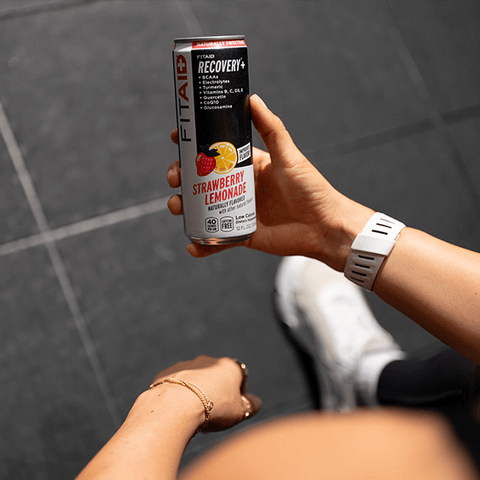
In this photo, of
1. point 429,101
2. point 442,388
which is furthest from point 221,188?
point 429,101

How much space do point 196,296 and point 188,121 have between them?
68cm

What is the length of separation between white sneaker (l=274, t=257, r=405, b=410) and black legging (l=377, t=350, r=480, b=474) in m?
0.13

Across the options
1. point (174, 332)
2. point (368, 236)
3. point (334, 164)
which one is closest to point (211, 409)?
point (368, 236)

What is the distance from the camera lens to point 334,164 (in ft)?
4.64

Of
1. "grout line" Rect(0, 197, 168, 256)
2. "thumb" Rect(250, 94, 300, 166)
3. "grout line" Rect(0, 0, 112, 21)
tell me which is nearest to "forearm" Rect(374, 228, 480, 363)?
"thumb" Rect(250, 94, 300, 166)

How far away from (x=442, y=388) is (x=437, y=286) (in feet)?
0.86

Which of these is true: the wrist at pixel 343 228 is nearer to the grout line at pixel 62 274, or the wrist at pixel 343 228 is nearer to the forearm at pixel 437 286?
the forearm at pixel 437 286

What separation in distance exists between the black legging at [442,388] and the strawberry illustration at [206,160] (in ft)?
1.61

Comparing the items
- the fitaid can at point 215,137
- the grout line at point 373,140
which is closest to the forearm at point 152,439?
the fitaid can at point 215,137

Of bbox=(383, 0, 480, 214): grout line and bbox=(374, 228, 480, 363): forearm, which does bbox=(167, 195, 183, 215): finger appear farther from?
bbox=(383, 0, 480, 214): grout line

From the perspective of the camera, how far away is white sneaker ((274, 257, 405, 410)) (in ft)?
4.07

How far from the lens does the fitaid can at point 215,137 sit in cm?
67

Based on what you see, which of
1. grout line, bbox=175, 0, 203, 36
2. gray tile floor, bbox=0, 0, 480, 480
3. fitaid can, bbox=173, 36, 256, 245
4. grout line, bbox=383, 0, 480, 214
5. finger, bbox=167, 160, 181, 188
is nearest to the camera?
fitaid can, bbox=173, 36, 256, 245

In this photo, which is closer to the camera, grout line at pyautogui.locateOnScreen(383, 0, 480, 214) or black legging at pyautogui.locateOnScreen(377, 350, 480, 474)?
black legging at pyautogui.locateOnScreen(377, 350, 480, 474)
